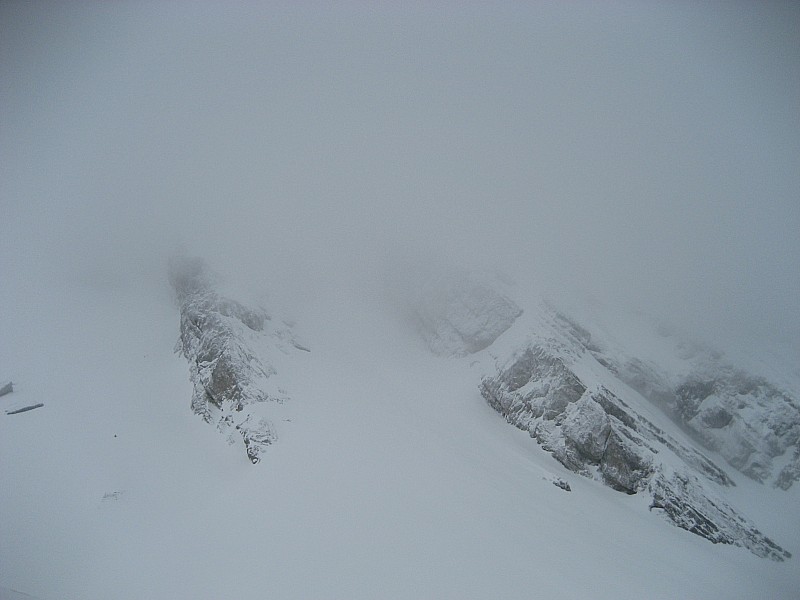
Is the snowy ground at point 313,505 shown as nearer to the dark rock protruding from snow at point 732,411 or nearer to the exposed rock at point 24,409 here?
the exposed rock at point 24,409

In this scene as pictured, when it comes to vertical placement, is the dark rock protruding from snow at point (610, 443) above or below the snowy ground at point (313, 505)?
above

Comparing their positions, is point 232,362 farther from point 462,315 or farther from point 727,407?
point 727,407

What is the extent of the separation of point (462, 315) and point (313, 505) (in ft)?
91.2

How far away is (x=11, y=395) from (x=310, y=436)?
70.9ft

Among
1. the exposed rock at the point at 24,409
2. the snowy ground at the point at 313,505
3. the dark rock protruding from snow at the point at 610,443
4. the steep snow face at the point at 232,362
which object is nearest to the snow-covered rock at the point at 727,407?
the snowy ground at the point at 313,505

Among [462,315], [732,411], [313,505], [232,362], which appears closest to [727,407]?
[732,411]

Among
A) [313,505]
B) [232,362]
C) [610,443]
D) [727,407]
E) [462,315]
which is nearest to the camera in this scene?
[313,505]

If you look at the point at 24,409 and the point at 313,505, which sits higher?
the point at 313,505

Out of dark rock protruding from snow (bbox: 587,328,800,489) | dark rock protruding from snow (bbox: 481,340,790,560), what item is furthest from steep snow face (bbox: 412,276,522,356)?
dark rock protruding from snow (bbox: 587,328,800,489)

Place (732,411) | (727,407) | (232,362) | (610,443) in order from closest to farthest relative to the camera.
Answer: (610,443)
(232,362)
(732,411)
(727,407)

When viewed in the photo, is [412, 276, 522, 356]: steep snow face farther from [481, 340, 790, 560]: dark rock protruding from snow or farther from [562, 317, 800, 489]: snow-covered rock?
[481, 340, 790, 560]: dark rock protruding from snow

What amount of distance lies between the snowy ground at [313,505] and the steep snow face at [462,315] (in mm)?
8167

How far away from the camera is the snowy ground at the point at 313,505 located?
1106 cm

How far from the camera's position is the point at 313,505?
1378 centimetres
